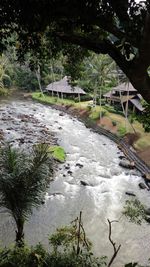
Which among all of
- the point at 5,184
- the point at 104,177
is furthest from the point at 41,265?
the point at 104,177

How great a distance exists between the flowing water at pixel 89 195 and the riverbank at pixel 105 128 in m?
1.25

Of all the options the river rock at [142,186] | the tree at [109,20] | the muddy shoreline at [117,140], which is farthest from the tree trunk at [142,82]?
the muddy shoreline at [117,140]

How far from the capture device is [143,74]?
4660 mm

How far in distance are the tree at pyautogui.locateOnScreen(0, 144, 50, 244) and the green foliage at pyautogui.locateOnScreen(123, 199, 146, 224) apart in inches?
339

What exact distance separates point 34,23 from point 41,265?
878cm

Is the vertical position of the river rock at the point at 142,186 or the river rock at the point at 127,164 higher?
the river rock at the point at 127,164

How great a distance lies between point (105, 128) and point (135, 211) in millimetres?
20906

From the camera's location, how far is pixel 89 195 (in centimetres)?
2302

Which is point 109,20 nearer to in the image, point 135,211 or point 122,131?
point 135,211

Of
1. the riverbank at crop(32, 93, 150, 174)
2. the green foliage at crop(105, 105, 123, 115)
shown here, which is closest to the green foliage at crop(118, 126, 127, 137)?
the riverbank at crop(32, 93, 150, 174)

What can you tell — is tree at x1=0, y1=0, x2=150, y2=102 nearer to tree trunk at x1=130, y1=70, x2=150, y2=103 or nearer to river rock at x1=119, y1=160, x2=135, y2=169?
tree trunk at x1=130, y1=70, x2=150, y2=103

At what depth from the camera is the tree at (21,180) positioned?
13.1 metres

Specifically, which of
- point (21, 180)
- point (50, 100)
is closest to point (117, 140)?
point (50, 100)

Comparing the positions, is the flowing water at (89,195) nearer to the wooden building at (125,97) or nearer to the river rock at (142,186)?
the river rock at (142,186)
